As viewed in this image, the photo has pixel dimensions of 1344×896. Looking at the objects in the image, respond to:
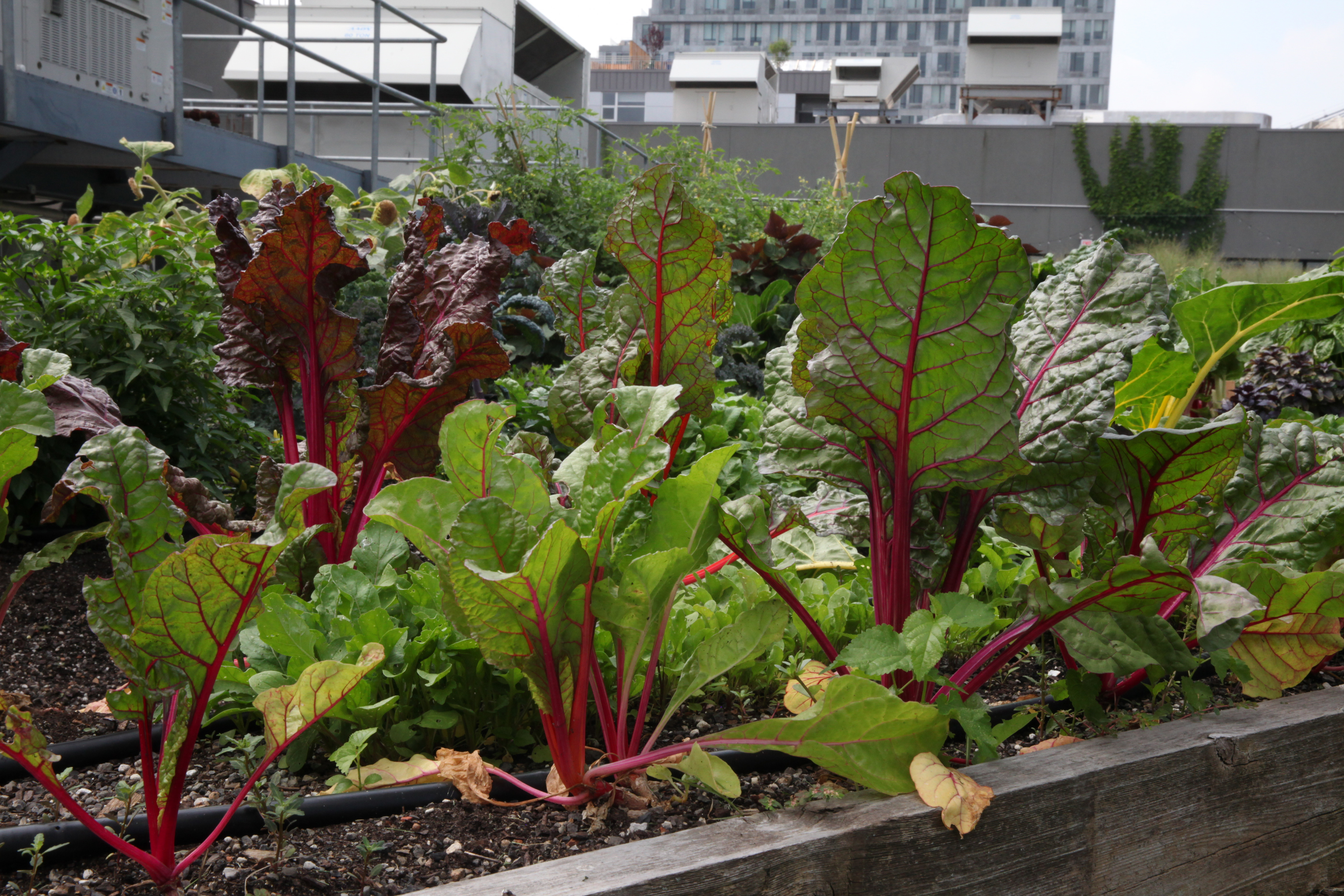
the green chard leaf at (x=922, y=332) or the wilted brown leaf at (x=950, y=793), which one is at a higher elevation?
the green chard leaf at (x=922, y=332)

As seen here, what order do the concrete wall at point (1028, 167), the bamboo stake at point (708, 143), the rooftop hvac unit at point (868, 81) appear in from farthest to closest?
the rooftop hvac unit at point (868, 81), the concrete wall at point (1028, 167), the bamboo stake at point (708, 143)

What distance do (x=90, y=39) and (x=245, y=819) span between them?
625 cm

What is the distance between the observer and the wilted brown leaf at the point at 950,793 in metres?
1.00

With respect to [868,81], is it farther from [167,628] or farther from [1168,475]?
[167,628]

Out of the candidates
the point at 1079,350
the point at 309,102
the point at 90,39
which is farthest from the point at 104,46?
the point at 1079,350

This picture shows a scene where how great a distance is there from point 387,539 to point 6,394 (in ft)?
1.78

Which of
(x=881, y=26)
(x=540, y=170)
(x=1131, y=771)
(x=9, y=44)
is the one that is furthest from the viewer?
(x=881, y=26)

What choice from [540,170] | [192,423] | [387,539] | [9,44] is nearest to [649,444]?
[387,539]

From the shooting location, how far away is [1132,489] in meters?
1.30

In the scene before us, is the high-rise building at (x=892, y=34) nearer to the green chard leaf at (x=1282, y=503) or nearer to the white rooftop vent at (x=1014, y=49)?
the white rooftop vent at (x=1014, y=49)

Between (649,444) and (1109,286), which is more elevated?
(1109,286)

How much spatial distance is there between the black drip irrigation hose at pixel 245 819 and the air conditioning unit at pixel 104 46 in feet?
18.5

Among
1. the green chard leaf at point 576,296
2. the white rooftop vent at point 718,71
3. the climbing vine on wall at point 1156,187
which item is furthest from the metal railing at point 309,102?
the white rooftop vent at point 718,71

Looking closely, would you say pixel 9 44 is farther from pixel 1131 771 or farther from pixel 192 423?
pixel 1131 771
